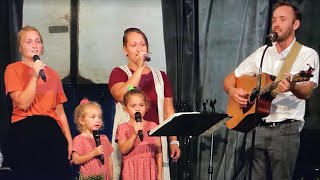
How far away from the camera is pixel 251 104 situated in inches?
262

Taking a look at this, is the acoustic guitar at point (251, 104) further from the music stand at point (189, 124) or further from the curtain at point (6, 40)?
the curtain at point (6, 40)

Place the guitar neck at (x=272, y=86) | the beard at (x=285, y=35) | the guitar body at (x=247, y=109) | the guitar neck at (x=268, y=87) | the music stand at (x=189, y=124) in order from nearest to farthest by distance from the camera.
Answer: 1. the music stand at (x=189, y=124)
2. the guitar neck at (x=272, y=86)
3. the guitar neck at (x=268, y=87)
4. the guitar body at (x=247, y=109)
5. the beard at (x=285, y=35)

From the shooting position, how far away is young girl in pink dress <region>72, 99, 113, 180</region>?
6734 millimetres

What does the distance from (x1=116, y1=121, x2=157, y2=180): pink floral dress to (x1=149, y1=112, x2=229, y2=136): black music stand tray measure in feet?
1.62

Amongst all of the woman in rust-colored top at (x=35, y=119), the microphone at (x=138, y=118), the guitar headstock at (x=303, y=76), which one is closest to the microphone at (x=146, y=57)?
the microphone at (x=138, y=118)

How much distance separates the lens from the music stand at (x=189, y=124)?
6117 millimetres

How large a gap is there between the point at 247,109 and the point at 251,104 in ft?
0.25

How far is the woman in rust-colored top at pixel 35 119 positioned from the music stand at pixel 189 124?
3.25ft

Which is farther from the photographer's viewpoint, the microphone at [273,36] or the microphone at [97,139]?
the microphone at [97,139]

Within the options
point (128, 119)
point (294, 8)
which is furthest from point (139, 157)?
point (294, 8)

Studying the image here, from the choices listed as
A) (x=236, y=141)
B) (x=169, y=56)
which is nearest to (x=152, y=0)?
(x=169, y=56)

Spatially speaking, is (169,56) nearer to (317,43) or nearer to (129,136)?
(129,136)

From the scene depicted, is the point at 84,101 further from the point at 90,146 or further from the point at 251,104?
the point at 251,104

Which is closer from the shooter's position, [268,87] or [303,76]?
[303,76]
